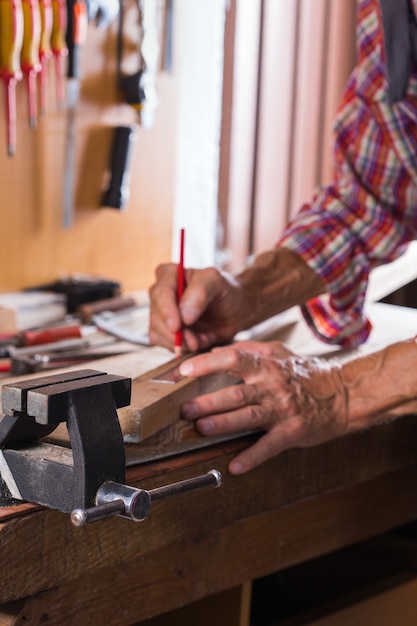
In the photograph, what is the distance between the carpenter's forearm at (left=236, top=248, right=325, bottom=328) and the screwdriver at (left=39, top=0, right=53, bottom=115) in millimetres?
857

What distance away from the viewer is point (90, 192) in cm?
250

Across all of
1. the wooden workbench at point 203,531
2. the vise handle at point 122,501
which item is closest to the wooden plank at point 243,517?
the wooden workbench at point 203,531

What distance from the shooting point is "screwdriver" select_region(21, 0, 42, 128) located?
2178mm

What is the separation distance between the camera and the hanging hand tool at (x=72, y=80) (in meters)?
2.26

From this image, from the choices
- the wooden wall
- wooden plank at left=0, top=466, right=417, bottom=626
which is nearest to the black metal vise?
wooden plank at left=0, top=466, right=417, bottom=626

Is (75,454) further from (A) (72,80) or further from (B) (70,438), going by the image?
(A) (72,80)

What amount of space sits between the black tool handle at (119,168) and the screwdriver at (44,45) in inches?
9.1

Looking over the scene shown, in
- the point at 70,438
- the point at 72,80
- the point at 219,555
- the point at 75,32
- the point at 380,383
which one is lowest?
the point at 219,555

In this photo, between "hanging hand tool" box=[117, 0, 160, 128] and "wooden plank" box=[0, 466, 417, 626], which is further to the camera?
"hanging hand tool" box=[117, 0, 160, 128]

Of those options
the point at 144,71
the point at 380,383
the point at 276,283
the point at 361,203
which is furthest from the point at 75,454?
the point at 144,71

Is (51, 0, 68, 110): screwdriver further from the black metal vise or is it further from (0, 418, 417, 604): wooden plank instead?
the black metal vise

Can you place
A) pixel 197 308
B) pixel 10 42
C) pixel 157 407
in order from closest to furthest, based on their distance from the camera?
pixel 157 407 → pixel 197 308 → pixel 10 42

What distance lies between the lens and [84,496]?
0.90 meters

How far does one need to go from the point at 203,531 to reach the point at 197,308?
43 cm
